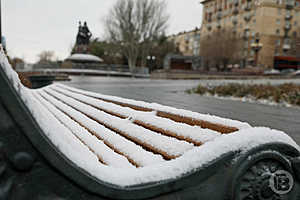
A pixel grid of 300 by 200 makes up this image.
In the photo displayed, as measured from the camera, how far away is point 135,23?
29.3 meters

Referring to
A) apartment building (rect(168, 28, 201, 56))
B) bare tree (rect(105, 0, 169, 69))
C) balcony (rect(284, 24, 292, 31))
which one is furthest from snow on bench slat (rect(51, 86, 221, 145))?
apartment building (rect(168, 28, 201, 56))

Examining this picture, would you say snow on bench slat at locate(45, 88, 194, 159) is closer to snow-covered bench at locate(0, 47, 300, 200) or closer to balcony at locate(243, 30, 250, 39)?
snow-covered bench at locate(0, 47, 300, 200)

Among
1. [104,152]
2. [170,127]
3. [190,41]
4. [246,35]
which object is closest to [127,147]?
[104,152]

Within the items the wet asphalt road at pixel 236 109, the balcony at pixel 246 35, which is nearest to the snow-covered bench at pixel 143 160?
the wet asphalt road at pixel 236 109

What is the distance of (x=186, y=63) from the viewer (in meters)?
35.3

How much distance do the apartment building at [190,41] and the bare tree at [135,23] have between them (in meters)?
38.9

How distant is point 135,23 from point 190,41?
158 ft

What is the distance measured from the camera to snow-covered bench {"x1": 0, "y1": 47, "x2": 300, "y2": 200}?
766 millimetres

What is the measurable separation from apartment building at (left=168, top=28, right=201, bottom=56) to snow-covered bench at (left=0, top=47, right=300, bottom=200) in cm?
6861

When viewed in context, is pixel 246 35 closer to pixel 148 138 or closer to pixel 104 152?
pixel 148 138

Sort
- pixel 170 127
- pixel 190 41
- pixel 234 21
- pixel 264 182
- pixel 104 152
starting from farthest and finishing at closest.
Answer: pixel 190 41
pixel 234 21
pixel 170 127
pixel 104 152
pixel 264 182

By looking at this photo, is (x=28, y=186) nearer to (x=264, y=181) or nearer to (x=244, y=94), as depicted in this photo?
(x=264, y=181)

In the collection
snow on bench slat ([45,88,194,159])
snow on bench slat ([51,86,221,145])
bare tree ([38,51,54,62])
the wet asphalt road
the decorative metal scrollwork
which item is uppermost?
bare tree ([38,51,54,62])

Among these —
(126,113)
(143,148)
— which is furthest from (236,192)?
(126,113)
